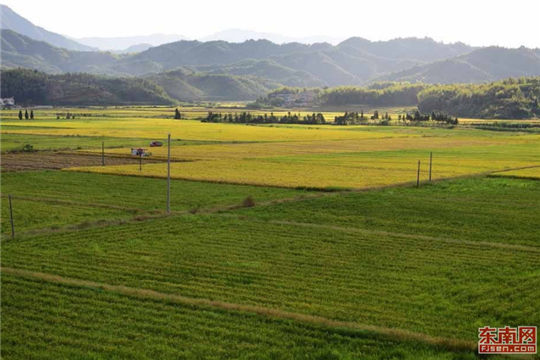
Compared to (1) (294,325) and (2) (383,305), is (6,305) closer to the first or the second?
(1) (294,325)

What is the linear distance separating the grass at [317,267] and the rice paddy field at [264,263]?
0.07m

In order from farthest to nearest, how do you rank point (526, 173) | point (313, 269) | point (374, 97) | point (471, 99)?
point (374, 97) < point (471, 99) < point (526, 173) < point (313, 269)

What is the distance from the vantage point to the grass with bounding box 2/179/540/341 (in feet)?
46.4

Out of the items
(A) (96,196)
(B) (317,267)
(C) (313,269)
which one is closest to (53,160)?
(A) (96,196)

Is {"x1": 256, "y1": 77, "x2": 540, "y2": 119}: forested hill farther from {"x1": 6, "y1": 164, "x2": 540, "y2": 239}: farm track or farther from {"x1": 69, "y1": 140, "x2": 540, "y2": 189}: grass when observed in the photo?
{"x1": 6, "y1": 164, "x2": 540, "y2": 239}: farm track

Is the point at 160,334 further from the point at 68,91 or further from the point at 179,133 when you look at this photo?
the point at 68,91

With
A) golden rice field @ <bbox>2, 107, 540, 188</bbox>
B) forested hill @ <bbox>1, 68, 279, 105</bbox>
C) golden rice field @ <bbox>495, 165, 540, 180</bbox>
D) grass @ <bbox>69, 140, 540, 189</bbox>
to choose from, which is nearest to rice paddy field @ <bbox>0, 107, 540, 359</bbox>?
golden rice field @ <bbox>495, 165, 540, 180</bbox>

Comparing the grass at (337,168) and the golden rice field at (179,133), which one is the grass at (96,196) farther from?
the golden rice field at (179,133)

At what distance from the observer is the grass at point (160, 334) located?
1178cm

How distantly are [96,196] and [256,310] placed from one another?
18.7 m

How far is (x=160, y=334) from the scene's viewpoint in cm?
1266

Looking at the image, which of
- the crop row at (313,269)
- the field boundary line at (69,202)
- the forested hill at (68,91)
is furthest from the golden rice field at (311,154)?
the forested hill at (68,91)

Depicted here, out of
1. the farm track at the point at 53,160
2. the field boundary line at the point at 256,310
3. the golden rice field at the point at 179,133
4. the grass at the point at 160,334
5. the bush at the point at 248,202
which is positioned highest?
the golden rice field at the point at 179,133

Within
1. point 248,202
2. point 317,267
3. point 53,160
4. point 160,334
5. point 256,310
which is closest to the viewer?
point 160,334
